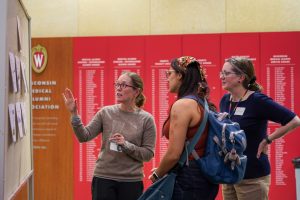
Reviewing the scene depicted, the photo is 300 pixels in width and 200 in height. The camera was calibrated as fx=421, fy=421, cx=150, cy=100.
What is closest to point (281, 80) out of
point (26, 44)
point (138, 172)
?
point (138, 172)

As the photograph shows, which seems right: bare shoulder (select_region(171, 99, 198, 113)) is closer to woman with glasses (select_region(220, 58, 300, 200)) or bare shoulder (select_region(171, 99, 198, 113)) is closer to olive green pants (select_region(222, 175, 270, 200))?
woman with glasses (select_region(220, 58, 300, 200))

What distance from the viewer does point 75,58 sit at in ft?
15.8

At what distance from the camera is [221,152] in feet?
7.29

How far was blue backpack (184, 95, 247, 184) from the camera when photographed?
2193 mm

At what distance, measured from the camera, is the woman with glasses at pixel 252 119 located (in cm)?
274

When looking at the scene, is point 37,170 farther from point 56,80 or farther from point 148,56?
point 148,56

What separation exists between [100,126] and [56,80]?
74.9 inches

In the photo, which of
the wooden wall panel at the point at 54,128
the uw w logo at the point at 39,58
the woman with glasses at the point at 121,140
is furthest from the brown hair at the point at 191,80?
the uw w logo at the point at 39,58

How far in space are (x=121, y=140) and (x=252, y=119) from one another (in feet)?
2.91

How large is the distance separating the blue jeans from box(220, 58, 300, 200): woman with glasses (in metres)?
0.61

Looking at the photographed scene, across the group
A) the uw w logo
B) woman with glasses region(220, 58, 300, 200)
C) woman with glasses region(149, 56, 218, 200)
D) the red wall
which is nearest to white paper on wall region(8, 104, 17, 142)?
woman with glasses region(149, 56, 218, 200)

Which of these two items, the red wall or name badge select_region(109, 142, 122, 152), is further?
the red wall

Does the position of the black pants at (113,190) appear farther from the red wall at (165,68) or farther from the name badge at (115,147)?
the red wall at (165,68)

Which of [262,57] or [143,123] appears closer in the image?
[143,123]
